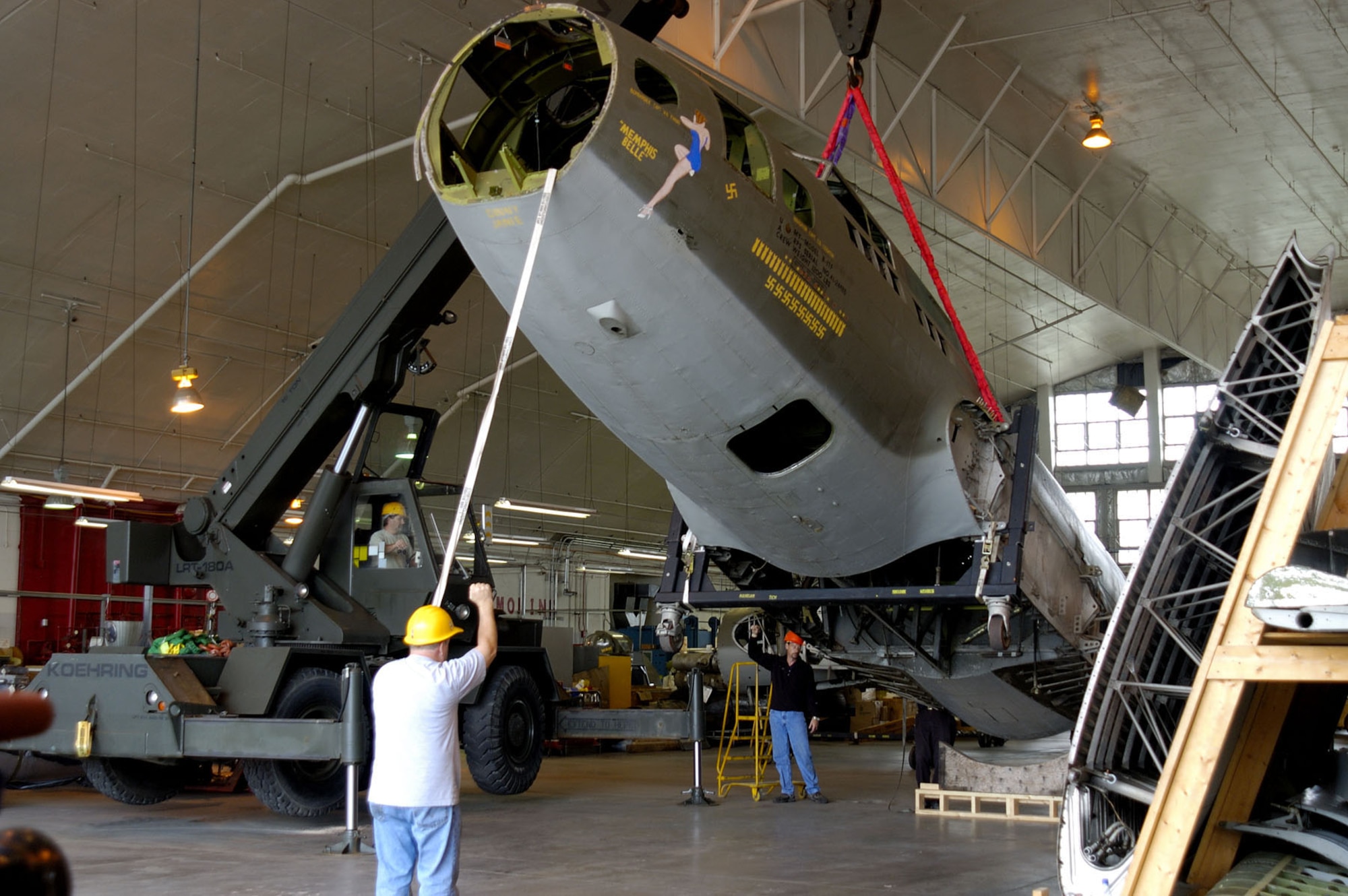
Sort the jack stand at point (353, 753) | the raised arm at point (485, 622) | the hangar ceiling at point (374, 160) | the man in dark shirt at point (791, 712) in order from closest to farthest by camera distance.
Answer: the raised arm at point (485, 622)
the jack stand at point (353, 753)
the man in dark shirt at point (791, 712)
the hangar ceiling at point (374, 160)

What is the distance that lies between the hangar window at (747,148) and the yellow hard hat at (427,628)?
2.64 metres

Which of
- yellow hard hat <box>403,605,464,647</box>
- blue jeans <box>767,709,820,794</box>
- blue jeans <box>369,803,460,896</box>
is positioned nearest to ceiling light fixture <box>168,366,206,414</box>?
blue jeans <box>767,709,820,794</box>

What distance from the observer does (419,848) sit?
4.62m

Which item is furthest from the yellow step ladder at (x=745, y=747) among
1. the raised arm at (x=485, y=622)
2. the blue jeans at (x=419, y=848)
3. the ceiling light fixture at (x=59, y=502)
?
the ceiling light fixture at (x=59, y=502)

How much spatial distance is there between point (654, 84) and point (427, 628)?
2673 millimetres

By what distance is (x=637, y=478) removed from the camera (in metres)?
32.7

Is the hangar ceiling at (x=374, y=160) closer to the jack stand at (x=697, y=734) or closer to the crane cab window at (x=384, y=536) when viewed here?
the crane cab window at (x=384, y=536)

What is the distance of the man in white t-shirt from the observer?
461 cm

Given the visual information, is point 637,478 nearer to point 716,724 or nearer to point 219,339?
point 716,724

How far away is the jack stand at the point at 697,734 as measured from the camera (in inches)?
410

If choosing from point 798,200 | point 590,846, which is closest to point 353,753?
point 590,846

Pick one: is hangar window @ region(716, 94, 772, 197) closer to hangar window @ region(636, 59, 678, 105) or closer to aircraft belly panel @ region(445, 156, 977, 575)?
hangar window @ region(636, 59, 678, 105)

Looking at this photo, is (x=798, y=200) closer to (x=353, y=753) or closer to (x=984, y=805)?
(x=353, y=753)

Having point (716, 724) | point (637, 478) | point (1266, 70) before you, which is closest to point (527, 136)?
point (1266, 70)
